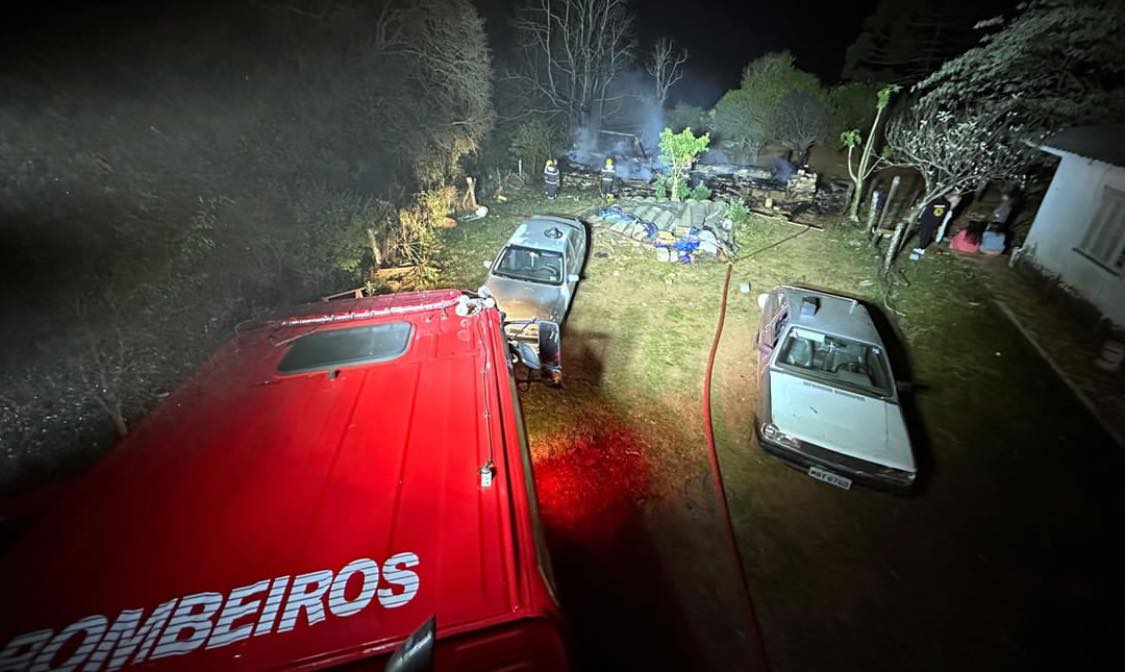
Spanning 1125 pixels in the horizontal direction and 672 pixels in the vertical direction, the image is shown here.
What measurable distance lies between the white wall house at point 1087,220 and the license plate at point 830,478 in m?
7.86

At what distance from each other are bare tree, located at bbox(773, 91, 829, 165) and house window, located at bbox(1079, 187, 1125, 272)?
11.2m

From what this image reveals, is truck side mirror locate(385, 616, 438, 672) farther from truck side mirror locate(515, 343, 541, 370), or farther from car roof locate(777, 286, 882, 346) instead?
car roof locate(777, 286, 882, 346)

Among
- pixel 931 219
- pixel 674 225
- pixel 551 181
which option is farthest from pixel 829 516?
pixel 551 181

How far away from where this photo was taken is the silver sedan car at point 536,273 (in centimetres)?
751

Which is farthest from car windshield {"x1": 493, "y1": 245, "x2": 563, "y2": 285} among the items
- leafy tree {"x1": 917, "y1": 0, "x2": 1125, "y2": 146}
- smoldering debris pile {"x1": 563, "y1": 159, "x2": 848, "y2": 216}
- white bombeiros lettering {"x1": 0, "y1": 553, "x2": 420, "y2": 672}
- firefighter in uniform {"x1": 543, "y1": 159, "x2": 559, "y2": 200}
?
leafy tree {"x1": 917, "y1": 0, "x2": 1125, "y2": 146}

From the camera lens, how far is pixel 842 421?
527 centimetres

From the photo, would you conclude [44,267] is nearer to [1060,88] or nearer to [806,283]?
[806,283]

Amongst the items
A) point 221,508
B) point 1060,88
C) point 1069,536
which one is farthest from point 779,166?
point 221,508

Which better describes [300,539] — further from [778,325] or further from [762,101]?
[762,101]

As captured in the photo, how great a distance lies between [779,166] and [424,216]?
14786 mm

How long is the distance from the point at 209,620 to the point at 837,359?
21.7 feet

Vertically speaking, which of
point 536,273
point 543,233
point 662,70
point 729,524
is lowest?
point 729,524

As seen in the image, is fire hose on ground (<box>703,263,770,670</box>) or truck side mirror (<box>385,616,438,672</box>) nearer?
truck side mirror (<box>385,616,438,672</box>)

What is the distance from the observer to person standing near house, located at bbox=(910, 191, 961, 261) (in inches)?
416
